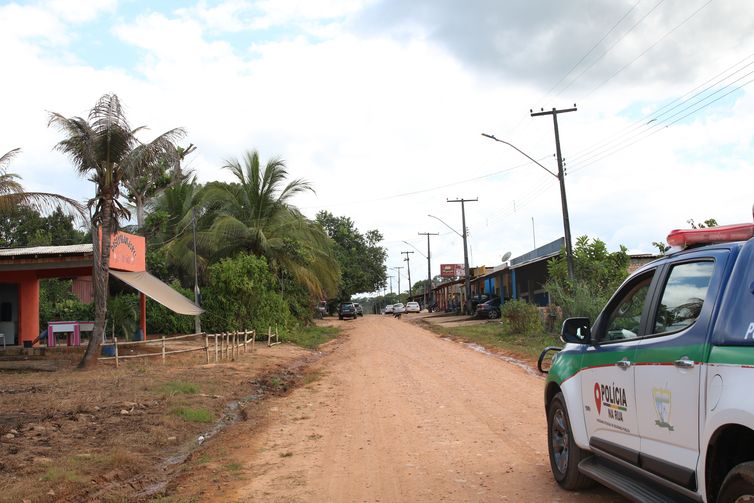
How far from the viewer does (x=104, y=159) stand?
53.0 feet

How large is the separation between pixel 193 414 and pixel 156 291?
1036 cm

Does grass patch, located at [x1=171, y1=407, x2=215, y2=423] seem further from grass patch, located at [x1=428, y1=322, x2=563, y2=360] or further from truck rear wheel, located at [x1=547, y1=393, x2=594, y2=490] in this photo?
grass patch, located at [x1=428, y1=322, x2=563, y2=360]

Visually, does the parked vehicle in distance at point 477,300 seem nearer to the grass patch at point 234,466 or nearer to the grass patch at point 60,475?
the grass patch at point 234,466

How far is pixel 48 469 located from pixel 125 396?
4.90m

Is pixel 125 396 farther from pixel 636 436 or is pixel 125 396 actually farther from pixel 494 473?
pixel 636 436

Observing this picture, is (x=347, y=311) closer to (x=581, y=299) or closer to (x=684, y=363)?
(x=581, y=299)

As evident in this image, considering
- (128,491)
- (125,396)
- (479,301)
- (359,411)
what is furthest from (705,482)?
(479,301)

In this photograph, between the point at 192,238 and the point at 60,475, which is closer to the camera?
the point at 60,475

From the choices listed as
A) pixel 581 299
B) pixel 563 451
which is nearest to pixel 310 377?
pixel 581 299

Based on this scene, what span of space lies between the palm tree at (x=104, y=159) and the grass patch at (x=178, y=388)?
14.2ft

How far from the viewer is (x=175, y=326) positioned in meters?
28.9

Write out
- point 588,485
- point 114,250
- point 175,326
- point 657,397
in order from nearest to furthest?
point 657,397 → point 588,485 → point 114,250 → point 175,326

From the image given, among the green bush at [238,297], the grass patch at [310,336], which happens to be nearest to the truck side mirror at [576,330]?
the green bush at [238,297]

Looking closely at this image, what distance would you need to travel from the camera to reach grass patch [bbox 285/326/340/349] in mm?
27544
